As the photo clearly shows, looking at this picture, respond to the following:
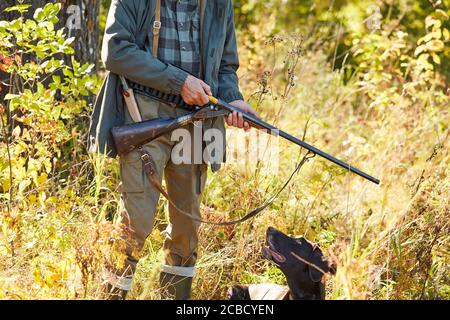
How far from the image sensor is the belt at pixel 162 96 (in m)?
4.02

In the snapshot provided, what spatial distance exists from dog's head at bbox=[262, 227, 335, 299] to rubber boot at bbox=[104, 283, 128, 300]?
0.82 meters

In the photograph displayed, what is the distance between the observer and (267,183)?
5.51 m

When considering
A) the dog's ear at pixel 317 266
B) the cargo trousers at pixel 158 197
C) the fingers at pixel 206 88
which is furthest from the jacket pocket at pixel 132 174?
the dog's ear at pixel 317 266

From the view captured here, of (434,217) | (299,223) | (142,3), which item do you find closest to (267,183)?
(299,223)

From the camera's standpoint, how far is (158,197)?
13.4ft

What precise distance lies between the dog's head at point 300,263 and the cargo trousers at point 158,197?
1.88ft

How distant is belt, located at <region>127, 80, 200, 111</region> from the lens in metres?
4.02

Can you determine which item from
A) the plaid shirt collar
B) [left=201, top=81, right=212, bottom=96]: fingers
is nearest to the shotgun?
[left=201, top=81, right=212, bottom=96]: fingers

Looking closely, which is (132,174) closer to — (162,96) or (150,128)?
(150,128)

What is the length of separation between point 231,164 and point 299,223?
74 centimetres

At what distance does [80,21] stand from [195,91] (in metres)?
1.99

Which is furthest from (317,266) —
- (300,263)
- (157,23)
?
(157,23)

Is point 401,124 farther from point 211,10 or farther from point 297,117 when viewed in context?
point 211,10

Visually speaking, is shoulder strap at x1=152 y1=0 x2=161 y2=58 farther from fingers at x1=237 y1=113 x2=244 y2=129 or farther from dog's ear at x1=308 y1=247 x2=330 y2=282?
dog's ear at x1=308 y1=247 x2=330 y2=282
